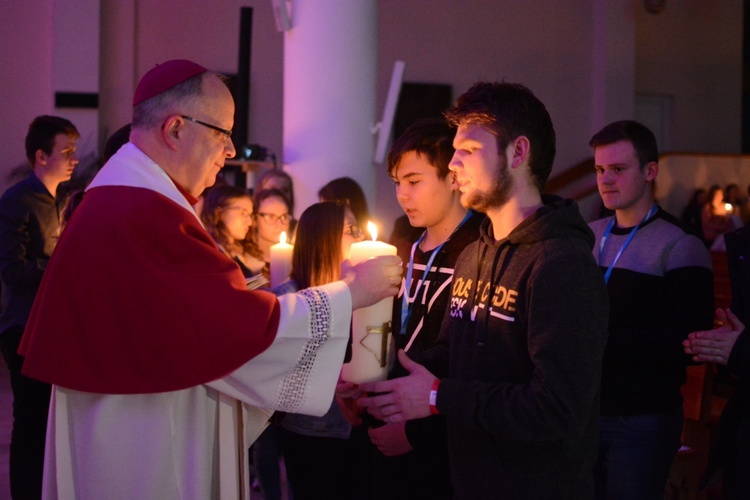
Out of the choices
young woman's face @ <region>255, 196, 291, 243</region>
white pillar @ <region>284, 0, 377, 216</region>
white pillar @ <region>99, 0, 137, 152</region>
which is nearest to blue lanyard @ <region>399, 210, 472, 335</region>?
young woman's face @ <region>255, 196, 291, 243</region>

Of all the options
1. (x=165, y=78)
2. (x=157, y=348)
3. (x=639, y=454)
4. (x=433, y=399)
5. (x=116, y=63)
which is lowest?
(x=639, y=454)

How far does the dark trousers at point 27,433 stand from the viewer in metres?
3.20

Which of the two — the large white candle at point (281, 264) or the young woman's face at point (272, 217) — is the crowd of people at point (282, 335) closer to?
the large white candle at point (281, 264)

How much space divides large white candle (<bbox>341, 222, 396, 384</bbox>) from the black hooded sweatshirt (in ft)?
0.51

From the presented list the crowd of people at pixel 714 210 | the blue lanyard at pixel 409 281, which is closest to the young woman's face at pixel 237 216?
the blue lanyard at pixel 409 281

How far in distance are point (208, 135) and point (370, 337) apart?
0.63m

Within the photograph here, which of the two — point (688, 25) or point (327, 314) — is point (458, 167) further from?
point (688, 25)

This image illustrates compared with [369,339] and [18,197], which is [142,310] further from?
[18,197]

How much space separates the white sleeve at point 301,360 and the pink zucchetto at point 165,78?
585 mm

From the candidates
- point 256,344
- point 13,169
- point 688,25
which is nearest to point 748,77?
point 688,25

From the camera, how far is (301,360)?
5.78 feet

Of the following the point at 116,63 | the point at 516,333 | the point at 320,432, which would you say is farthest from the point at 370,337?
the point at 116,63

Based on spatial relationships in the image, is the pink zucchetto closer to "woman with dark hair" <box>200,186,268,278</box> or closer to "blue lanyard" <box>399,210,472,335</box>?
"blue lanyard" <box>399,210,472,335</box>

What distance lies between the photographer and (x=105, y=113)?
8422mm
